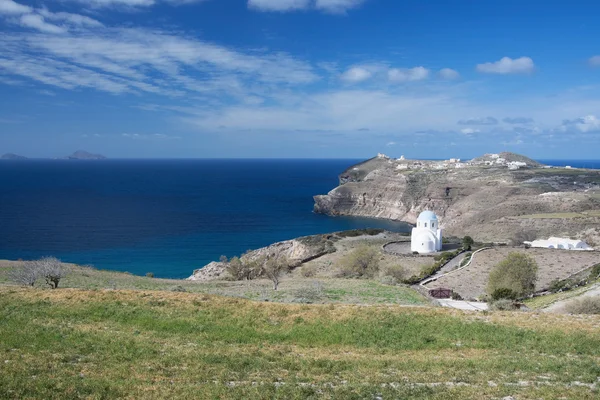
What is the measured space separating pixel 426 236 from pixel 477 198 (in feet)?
207

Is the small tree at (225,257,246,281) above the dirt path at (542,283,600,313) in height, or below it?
below

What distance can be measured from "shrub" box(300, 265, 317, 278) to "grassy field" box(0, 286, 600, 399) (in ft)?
103

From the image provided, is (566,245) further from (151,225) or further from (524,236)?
(151,225)

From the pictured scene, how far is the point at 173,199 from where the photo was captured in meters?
154

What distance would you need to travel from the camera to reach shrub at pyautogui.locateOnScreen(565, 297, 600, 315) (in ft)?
75.3

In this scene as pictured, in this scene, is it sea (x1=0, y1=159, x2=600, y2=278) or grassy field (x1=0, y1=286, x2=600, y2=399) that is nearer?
grassy field (x1=0, y1=286, x2=600, y2=399)

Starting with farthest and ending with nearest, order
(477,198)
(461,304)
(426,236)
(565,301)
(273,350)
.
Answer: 1. (477,198)
2. (426,236)
3. (461,304)
4. (565,301)
5. (273,350)

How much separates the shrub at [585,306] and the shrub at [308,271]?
2892 cm

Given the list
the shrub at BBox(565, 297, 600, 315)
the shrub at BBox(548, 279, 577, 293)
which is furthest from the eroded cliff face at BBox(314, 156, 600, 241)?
the shrub at BBox(565, 297, 600, 315)

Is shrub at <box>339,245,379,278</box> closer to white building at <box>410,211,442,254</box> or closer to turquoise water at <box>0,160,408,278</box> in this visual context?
white building at <box>410,211,442,254</box>

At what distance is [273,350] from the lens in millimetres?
14117

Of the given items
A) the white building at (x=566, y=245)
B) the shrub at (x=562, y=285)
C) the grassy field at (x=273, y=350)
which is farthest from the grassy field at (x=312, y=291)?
the white building at (x=566, y=245)

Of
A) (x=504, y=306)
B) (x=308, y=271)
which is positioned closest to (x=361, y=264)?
(x=308, y=271)

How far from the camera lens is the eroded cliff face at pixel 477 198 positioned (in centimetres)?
8794
